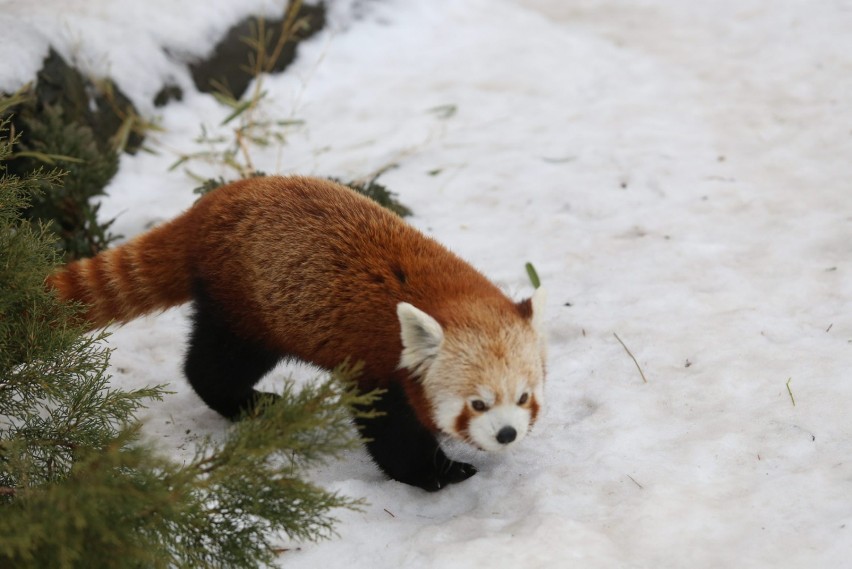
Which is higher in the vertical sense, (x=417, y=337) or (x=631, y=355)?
(x=417, y=337)

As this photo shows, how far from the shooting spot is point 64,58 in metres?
5.00

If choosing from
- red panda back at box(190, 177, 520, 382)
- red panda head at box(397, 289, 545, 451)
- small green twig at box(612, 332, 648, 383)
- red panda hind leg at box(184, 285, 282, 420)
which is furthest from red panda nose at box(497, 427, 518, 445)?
red panda hind leg at box(184, 285, 282, 420)

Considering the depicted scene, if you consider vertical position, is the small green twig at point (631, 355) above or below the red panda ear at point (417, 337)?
below

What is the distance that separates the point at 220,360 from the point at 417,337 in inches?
40.3

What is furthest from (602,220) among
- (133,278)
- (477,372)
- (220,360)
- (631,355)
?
(133,278)

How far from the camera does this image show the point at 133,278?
135 inches

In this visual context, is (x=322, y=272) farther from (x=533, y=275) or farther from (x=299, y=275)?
(x=533, y=275)

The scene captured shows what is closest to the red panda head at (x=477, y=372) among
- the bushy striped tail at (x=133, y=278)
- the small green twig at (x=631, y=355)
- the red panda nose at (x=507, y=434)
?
the red panda nose at (x=507, y=434)

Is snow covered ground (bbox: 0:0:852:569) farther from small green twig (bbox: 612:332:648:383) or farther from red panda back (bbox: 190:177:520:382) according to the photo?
red panda back (bbox: 190:177:520:382)

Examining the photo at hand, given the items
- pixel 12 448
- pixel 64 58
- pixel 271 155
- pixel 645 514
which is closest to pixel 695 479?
pixel 645 514

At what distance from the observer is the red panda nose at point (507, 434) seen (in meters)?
2.75

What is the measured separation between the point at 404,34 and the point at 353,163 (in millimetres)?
1891

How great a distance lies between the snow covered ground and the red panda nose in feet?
0.90

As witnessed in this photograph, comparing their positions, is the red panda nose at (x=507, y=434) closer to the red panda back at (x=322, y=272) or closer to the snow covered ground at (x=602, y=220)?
the snow covered ground at (x=602, y=220)
